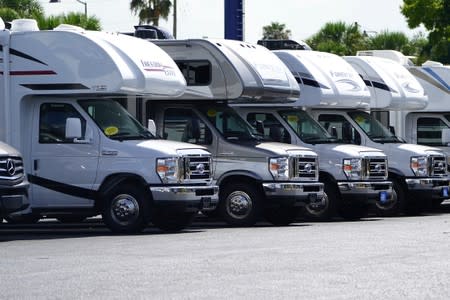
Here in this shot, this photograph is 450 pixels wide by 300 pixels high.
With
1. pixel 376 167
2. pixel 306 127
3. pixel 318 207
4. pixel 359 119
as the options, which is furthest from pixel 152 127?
pixel 359 119

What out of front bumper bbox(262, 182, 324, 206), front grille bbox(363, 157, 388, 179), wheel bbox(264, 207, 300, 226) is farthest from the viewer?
front grille bbox(363, 157, 388, 179)

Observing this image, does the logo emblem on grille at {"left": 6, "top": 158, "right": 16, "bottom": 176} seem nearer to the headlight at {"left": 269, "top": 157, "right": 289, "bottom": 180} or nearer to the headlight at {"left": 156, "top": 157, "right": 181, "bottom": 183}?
the headlight at {"left": 156, "top": 157, "right": 181, "bottom": 183}

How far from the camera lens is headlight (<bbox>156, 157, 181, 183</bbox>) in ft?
61.9

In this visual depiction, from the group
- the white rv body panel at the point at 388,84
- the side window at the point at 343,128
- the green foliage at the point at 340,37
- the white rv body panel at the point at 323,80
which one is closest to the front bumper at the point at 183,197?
the white rv body panel at the point at 323,80

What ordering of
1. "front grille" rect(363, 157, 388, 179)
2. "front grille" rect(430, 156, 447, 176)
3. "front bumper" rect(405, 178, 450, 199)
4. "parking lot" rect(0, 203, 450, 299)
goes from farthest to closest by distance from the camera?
"front grille" rect(430, 156, 447, 176), "front bumper" rect(405, 178, 450, 199), "front grille" rect(363, 157, 388, 179), "parking lot" rect(0, 203, 450, 299)

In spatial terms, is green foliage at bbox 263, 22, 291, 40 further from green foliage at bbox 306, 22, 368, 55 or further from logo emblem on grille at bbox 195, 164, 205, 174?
logo emblem on grille at bbox 195, 164, 205, 174

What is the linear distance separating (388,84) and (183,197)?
332 inches

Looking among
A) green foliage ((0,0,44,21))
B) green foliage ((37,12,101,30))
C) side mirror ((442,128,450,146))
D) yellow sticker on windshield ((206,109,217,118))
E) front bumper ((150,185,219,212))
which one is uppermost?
green foliage ((0,0,44,21))

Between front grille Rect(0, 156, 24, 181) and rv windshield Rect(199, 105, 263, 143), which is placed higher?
rv windshield Rect(199, 105, 263, 143)

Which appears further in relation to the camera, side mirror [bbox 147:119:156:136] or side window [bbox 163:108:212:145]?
side window [bbox 163:108:212:145]

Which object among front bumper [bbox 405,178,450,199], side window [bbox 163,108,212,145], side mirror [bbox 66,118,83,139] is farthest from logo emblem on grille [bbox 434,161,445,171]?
side mirror [bbox 66,118,83,139]

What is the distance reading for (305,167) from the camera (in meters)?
A: 21.4

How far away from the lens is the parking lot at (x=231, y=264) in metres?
11.6

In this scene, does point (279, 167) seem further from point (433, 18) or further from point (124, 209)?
point (433, 18)
